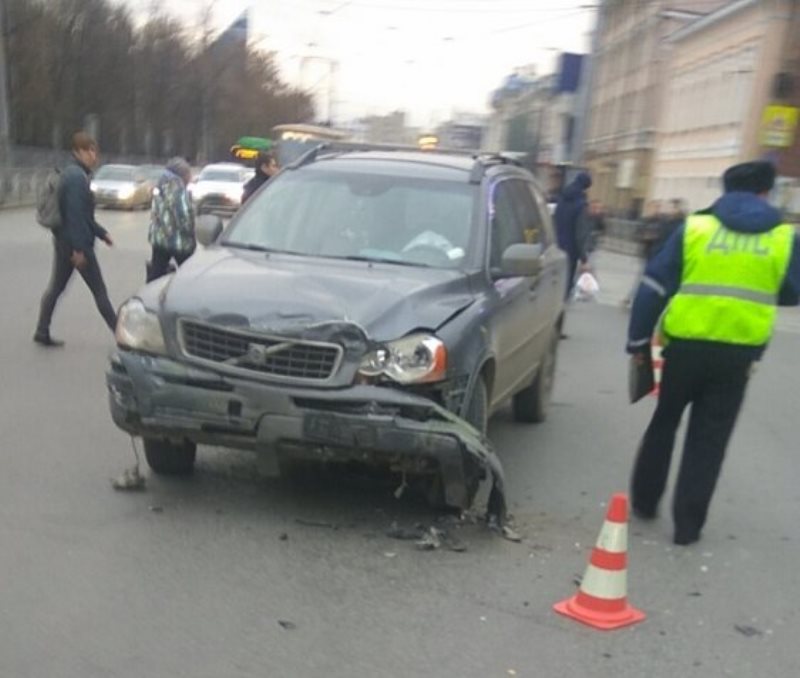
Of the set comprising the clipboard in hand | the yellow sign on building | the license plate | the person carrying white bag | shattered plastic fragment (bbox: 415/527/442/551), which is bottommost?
the person carrying white bag

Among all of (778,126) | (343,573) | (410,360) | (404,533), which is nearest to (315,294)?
(410,360)

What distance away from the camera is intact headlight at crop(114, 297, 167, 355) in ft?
18.1

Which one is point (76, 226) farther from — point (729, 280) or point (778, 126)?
point (778, 126)

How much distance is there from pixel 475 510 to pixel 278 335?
149 cm

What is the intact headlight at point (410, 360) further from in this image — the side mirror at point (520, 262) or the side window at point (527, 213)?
the side window at point (527, 213)

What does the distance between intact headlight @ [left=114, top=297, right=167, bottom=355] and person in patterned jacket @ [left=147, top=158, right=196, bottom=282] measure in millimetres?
4657

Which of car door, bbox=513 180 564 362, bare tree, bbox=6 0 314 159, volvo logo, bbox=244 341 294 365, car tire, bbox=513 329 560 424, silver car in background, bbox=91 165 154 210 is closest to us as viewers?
volvo logo, bbox=244 341 294 365

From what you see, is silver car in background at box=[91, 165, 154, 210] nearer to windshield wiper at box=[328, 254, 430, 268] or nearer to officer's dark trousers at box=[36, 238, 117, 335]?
officer's dark trousers at box=[36, 238, 117, 335]

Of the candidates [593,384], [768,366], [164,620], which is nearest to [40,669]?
[164,620]

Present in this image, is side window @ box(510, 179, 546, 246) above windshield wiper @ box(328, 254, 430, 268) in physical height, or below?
above

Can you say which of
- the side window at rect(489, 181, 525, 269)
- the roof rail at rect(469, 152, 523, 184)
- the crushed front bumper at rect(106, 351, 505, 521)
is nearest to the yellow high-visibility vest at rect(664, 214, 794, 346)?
the crushed front bumper at rect(106, 351, 505, 521)

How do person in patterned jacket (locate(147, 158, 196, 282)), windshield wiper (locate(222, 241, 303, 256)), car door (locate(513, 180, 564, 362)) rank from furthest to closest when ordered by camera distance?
person in patterned jacket (locate(147, 158, 196, 282)), car door (locate(513, 180, 564, 362)), windshield wiper (locate(222, 241, 303, 256))

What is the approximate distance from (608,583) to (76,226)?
6.63m

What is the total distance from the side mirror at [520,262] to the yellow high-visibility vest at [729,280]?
3.95ft
